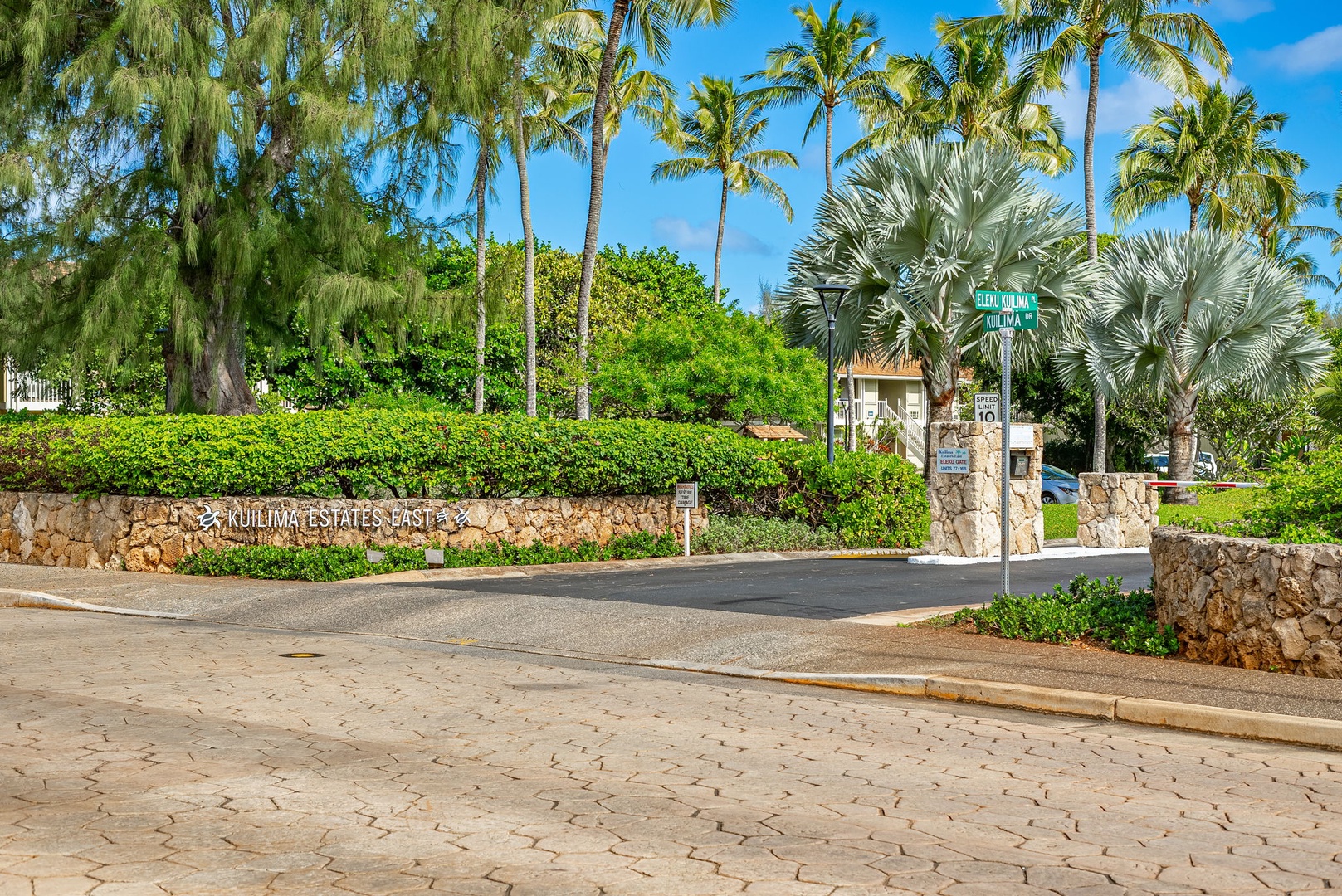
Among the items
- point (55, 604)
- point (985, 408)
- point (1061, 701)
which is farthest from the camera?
point (985, 408)

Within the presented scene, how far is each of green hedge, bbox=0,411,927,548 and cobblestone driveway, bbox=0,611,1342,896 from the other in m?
8.67

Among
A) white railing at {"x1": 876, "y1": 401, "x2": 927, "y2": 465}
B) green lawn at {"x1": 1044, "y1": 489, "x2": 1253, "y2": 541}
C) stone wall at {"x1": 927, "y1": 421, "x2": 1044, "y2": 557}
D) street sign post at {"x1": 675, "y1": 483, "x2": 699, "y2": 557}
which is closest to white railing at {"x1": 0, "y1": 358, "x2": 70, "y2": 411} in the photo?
street sign post at {"x1": 675, "y1": 483, "x2": 699, "y2": 557}

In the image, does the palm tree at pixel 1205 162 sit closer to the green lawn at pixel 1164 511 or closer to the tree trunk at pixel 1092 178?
the tree trunk at pixel 1092 178

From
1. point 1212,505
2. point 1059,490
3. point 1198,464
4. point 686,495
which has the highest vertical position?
point 1198,464

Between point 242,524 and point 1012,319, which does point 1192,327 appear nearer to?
point 1012,319

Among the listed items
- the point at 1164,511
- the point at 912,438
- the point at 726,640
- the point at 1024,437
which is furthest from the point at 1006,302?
the point at 912,438

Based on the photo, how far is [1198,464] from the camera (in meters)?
44.1

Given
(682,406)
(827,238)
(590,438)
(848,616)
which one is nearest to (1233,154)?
(827,238)

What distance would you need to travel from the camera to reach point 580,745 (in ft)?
24.2

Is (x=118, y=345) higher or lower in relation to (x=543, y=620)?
higher

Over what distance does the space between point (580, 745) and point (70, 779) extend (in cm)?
272

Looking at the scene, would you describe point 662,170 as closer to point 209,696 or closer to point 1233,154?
point 1233,154

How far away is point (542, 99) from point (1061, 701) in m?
31.3

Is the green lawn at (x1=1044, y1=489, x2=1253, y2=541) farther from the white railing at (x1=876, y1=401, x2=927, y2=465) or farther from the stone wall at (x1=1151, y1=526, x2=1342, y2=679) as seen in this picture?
the stone wall at (x1=1151, y1=526, x2=1342, y2=679)
